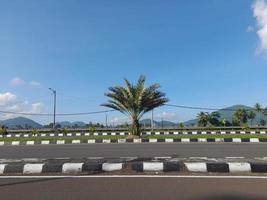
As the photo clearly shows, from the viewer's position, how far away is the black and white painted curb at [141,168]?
25.6ft

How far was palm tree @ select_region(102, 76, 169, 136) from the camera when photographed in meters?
27.5

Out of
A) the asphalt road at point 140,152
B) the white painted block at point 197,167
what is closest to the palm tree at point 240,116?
the asphalt road at point 140,152

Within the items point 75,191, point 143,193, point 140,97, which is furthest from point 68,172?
point 140,97

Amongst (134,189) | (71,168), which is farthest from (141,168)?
(134,189)

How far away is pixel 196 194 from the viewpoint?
569 cm

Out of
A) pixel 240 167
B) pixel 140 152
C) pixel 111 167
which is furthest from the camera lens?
pixel 140 152

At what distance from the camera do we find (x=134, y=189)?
6.11m

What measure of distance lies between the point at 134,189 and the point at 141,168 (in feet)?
6.12

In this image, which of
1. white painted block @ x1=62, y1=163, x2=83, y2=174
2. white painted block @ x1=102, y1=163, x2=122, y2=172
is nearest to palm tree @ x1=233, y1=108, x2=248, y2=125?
white painted block @ x1=102, y1=163, x2=122, y2=172

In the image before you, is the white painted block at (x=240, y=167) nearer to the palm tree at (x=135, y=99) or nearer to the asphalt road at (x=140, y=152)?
the asphalt road at (x=140, y=152)

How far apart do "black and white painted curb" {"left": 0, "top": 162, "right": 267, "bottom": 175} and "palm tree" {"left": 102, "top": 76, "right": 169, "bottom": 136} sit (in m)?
18.6

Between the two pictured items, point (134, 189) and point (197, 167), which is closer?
point (134, 189)

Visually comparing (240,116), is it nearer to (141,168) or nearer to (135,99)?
(135,99)

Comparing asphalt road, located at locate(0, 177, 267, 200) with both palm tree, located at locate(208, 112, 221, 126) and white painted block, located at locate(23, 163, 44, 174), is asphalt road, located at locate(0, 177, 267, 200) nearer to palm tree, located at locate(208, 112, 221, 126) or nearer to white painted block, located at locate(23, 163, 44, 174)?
white painted block, located at locate(23, 163, 44, 174)
